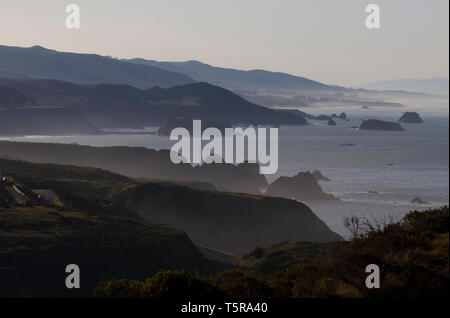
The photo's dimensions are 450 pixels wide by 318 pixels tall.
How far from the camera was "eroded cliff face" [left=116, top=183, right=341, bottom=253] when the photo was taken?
84125mm

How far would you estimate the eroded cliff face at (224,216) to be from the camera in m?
84.1

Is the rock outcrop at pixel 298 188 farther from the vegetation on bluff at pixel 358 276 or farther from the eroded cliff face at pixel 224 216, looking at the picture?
the vegetation on bluff at pixel 358 276

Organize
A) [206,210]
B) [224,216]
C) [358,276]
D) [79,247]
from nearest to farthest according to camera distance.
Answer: [358,276], [79,247], [206,210], [224,216]

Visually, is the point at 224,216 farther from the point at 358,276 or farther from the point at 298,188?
the point at 358,276

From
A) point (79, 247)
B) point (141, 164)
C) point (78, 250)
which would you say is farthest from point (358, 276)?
point (141, 164)

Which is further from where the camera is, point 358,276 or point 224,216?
point 224,216

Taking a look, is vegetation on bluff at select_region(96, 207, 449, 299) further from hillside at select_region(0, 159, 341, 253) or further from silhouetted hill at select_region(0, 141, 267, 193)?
silhouetted hill at select_region(0, 141, 267, 193)

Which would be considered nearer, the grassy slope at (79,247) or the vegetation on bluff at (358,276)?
the vegetation on bluff at (358,276)

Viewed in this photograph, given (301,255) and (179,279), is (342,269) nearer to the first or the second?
(179,279)

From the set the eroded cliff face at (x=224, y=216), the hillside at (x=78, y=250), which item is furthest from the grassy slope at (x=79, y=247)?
the eroded cliff face at (x=224, y=216)

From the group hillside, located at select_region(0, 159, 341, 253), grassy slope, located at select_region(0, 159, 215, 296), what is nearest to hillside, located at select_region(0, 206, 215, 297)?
grassy slope, located at select_region(0, 159, 215, 296)

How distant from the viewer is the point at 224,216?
88.0 metres

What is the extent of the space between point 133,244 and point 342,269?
35.6 meters

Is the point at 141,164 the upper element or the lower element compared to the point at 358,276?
lower
